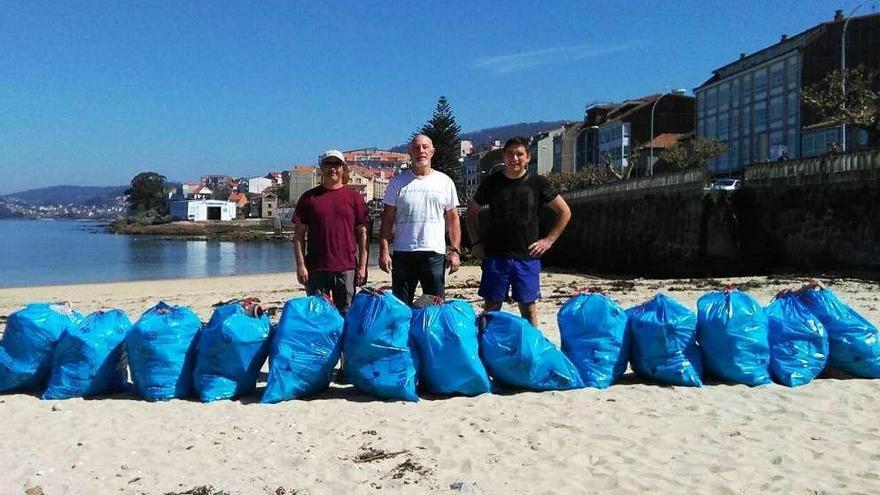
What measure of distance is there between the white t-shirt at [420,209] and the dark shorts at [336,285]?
435 mm

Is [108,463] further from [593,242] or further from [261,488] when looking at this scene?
[593,242]

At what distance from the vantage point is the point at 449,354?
167 inches

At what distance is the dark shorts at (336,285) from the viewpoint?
15.8 ft

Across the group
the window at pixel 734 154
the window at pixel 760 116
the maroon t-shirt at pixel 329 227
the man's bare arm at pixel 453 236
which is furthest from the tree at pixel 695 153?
the maroon t-shirt at pixel 329 227

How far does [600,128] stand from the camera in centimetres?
5916

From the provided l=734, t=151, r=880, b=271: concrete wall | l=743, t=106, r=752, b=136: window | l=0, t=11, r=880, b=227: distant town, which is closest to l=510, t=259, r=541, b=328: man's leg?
l=734, t=151, r=880, b=271: concrete wall

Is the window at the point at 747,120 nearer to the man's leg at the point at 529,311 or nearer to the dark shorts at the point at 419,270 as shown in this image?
the man's leg at the point at 529,311

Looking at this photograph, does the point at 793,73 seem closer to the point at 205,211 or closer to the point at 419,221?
the point at 419,221

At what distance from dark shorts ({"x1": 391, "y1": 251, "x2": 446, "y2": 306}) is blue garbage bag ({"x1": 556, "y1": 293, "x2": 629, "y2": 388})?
885 millimetres

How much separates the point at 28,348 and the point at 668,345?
4045 millimetres

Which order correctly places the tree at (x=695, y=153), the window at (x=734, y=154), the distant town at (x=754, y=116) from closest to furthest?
the distant town at (x=754, y=116), the tree at (x=695, y=153), the window at (x=734, y=154)

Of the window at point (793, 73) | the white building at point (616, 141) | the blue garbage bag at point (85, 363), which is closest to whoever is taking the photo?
the blue garbage bag at point (85, 363)

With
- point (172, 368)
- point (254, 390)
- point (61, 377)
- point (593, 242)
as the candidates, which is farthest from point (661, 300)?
point (593, 242)

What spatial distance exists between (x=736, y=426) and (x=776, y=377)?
110 cm
